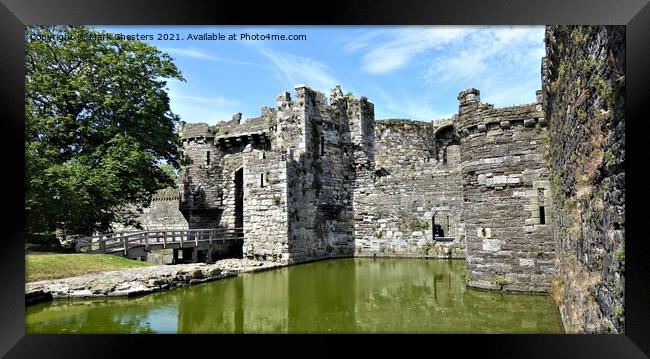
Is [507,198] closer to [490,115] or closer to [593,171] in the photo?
[490,115]

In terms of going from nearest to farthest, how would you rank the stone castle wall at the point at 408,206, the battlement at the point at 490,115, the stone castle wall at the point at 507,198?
the stone castle wall at the point at 507,198
the battlement at the point at 490,115
the stone castle wall at the point at 408,206

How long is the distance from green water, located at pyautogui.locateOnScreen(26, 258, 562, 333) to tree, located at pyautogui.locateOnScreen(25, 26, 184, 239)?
5628 millimetres

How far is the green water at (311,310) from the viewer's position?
7188mm

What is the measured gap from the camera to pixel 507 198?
9.69m

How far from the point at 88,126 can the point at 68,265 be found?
6412 millimetres

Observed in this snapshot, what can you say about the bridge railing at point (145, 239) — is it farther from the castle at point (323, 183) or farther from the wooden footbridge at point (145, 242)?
the castle at point (323, 183)

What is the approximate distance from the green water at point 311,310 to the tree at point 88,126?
5628 mm

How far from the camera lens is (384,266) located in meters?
16.1

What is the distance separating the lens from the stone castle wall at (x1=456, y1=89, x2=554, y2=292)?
933 centimetres

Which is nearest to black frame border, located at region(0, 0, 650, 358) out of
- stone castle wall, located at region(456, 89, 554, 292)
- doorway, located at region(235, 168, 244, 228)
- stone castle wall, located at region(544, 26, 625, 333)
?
stone castle wall, located at region(544, 26, 625, 333)

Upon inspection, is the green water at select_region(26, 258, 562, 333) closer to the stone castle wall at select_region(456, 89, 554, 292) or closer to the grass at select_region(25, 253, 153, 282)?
the stone castle wall at select_region(456, 89, 554, 292)

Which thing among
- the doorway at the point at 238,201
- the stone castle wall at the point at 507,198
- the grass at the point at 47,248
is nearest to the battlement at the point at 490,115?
the stone castle wall at the point at 507,198

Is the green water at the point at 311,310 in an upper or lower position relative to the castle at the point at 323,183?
lower
